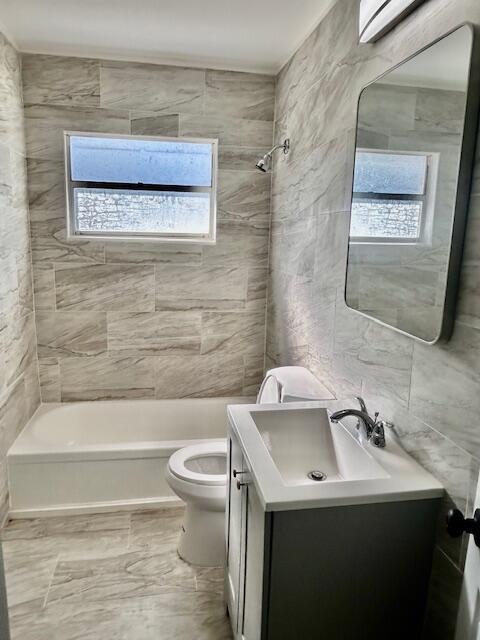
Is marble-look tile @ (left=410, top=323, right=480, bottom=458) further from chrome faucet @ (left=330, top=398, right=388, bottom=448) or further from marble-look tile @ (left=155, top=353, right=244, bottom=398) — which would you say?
marble-look tile @ (left=155, top=353, right=244, bottom=398)

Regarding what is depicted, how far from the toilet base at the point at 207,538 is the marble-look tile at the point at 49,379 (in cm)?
152

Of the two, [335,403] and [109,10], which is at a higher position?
[109,10]

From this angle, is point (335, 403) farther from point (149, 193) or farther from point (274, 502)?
point (149, 193)

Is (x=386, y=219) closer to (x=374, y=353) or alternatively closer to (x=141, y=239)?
(x=374, y=353)

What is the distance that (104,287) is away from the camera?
317cm

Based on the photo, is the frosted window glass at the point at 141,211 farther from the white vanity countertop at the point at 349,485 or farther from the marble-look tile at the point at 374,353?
the white vanity countertop at the point at 349,485

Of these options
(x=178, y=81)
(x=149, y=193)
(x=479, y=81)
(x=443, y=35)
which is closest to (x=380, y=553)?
(x=479, y=81)

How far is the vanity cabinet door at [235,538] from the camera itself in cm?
158

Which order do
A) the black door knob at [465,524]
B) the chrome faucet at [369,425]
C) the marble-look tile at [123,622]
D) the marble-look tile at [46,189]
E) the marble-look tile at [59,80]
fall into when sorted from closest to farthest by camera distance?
1. the black door knob at [465,524]
2. the chrome faucet at [369,425]
3. the marble-look tile at [123,622]
4. the marble-look tile at [59,80]
5. the marble-look tile at [46,189]

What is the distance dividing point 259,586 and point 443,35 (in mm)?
1645

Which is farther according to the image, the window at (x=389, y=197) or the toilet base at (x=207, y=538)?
the toilet base at (x=207, y=538)

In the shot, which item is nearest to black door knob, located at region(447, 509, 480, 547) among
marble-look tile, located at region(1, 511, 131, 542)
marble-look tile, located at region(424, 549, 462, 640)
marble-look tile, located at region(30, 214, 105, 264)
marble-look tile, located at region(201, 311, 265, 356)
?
marble-look tile, located at region(424, 549, 462, 640)

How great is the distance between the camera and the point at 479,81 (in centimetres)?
119

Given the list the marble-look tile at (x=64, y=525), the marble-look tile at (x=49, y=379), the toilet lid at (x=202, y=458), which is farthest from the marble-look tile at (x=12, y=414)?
the toilet lid at (x=202, y=458)
